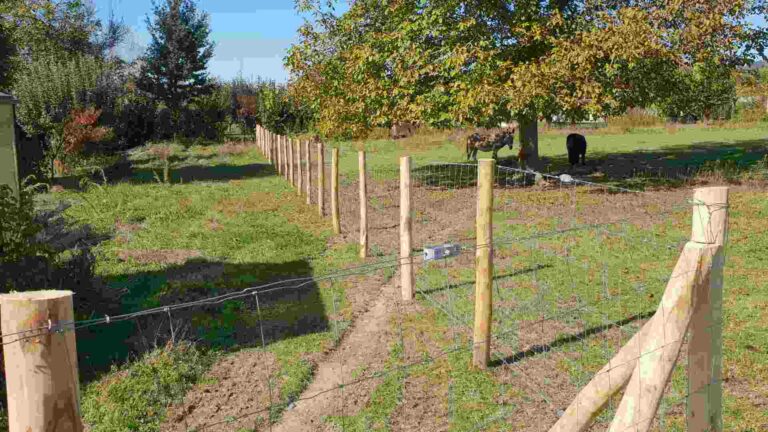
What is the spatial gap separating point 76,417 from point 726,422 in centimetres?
418

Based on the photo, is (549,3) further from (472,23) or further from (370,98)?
(370,98)

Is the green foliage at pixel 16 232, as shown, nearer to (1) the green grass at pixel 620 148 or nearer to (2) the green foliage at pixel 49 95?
(1) the green grass at pixel 620 148

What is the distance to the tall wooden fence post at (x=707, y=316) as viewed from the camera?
10.3ft

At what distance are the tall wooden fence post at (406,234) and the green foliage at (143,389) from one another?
2.32 meters

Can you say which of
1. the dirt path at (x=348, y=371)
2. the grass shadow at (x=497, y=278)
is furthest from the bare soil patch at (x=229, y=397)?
the grass shadow at (x=497, y=278)

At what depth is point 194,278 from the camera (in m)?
8.71

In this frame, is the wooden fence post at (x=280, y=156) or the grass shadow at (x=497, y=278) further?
the wooden fence post at (x=280, y=156)

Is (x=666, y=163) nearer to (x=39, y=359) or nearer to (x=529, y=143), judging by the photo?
(x=529, y=143)

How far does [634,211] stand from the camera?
491 inches

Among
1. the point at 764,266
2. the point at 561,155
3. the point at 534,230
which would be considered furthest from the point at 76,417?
the point at 561,155

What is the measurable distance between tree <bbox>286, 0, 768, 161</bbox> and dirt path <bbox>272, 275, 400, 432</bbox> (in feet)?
24.5

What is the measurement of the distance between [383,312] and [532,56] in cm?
1009

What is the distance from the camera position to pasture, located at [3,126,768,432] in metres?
5.07

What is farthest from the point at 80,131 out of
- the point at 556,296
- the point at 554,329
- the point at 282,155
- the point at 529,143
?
the point at 554,329
